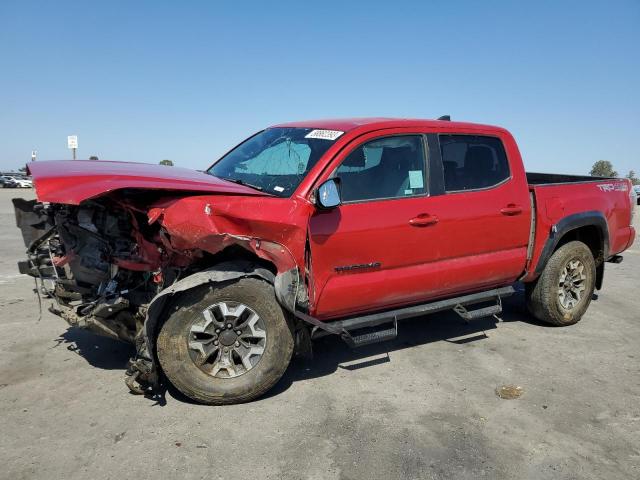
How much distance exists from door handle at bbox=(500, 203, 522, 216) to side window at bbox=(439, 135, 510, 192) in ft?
0.82

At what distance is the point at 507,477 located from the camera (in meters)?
2.76

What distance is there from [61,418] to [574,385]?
12.3 feet

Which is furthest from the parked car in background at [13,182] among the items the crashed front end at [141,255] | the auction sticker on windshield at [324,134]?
the auction sticker on windshield at [324,134]

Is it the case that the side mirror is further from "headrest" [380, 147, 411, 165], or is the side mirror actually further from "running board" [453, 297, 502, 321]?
"running board" [453, 297, 502, 321]

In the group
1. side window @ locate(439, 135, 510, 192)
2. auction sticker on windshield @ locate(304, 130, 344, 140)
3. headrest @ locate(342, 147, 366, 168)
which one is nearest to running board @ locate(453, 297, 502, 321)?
side window @ locate(439, 135, 510, 192)

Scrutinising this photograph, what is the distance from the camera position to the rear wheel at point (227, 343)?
3369mm

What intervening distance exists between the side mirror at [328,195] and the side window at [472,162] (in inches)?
48.1

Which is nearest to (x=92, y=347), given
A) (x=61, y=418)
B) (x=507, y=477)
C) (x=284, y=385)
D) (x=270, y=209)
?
(x=61, y=418)

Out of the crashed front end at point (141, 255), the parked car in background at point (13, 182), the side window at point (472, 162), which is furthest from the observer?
the parked car in background at point (13, 182)

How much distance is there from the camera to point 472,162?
14.9 feet

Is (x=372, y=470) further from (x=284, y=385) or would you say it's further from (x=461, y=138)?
(x=461, y=138)

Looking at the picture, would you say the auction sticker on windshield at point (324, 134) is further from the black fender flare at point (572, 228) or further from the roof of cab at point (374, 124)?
the black fender flare at point (572, 228)

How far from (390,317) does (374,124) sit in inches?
61.3

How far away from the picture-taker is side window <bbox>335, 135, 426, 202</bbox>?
3.82 m
